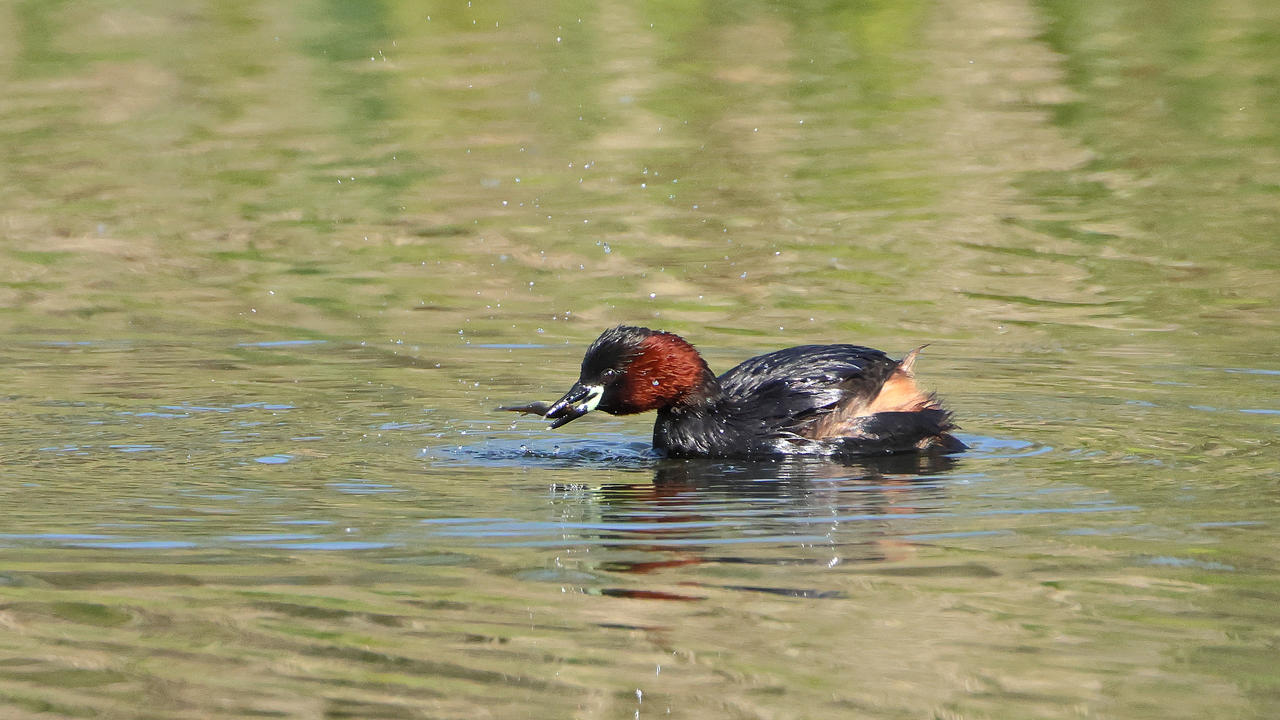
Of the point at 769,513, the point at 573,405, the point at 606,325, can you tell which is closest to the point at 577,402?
the point at 573,405

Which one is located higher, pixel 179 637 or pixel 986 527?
pixel 179 637

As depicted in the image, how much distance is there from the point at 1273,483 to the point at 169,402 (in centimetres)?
522

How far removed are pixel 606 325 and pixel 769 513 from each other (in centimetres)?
447

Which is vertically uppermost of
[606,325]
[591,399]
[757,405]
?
[591,399]

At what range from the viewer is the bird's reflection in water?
6402mm

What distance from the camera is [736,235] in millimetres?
13953

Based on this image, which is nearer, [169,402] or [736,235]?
[169,402]

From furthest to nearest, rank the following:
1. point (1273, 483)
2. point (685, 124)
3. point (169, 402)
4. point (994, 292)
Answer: point (685, 124) → point (994, 292) → point (169, 402) → point (1273, 483)

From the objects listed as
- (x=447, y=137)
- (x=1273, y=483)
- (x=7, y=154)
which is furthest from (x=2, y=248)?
(x=1273, y=483)

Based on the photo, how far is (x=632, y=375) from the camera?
28.3ft

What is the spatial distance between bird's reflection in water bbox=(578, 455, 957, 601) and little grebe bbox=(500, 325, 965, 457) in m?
0.11

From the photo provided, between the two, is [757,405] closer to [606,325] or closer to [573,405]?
[573,405]

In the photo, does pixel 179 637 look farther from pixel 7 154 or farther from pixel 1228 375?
pixel 7 154

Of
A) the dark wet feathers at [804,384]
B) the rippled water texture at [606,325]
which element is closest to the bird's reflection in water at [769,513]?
the rippled water texture at [606,325]
